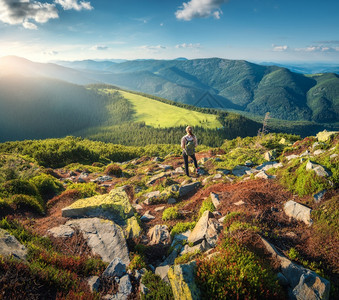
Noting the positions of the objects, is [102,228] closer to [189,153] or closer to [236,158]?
[189,153]

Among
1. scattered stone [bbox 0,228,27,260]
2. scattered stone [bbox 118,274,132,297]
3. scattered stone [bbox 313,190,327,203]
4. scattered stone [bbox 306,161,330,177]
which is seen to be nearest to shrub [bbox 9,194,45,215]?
scattered stone [bbox 0,228,27,260]

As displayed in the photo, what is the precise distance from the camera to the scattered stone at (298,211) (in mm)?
6852

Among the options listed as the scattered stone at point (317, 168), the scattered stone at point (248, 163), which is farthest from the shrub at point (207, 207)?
the scattered stone at point (248, 163)

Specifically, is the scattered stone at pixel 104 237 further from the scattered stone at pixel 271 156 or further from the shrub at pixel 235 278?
the scattered stone at pixel 271 156

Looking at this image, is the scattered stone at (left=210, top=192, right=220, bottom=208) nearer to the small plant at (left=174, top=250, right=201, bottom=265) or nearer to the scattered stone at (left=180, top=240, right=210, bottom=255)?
the scattered stone at (left=180, top=240, right=210, bottom=255)

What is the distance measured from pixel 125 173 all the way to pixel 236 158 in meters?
13.1

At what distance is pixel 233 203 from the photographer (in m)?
8.87

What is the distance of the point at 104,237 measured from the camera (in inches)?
306

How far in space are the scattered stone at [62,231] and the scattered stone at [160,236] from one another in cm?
338

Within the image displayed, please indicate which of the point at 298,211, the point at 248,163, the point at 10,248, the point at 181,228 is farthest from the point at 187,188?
the point at 10,248

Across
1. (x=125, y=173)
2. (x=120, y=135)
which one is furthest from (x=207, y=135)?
(x=125, y=173)

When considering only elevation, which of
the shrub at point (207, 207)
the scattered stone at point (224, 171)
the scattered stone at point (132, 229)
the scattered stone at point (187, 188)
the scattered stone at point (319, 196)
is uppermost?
the scattered stone at point (319, 196)

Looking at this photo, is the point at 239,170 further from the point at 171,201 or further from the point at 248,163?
the point at 171,201

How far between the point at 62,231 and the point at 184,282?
6269mm
